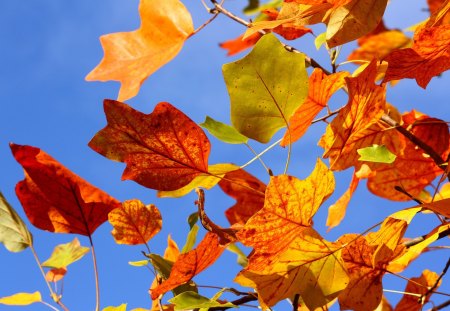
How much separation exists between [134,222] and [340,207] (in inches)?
11.3

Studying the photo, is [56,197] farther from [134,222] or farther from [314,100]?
[314,100]

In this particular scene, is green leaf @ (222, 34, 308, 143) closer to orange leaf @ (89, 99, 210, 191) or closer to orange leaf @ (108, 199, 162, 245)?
orange leaf @ (89, 99, 210, 191)

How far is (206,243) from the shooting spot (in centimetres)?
56

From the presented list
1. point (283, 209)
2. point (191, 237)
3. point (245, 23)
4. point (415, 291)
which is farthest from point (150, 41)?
point (415, 291)

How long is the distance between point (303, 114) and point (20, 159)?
285 mm

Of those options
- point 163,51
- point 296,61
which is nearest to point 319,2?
point 296,61

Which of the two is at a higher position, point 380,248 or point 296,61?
point 296,61

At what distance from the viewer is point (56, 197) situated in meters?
0.66

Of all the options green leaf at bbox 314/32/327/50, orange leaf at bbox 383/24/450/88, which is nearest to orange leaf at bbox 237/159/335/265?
orange leaf at bbox 383/24/450/88

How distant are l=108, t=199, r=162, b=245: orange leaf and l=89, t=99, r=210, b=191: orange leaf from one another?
0.47ft

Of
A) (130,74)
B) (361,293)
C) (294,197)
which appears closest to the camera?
(294,197)

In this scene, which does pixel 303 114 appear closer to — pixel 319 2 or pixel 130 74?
pixel 319 2

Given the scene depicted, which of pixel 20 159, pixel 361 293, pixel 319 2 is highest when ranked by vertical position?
pixel 319 2

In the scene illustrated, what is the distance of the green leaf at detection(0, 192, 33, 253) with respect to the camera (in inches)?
28.0
